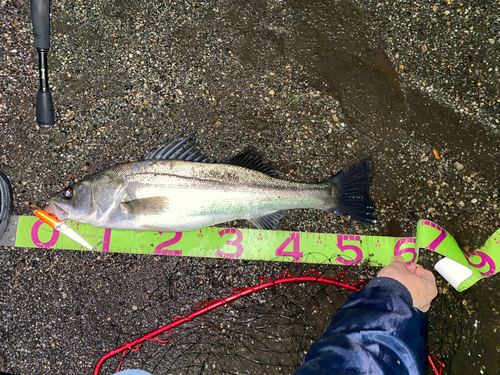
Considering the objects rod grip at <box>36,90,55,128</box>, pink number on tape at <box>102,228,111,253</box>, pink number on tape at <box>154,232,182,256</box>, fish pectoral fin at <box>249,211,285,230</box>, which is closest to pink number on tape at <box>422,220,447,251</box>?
fish pectoral fin at <box>249,211,285,230</box>

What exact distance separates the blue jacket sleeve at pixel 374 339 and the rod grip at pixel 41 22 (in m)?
3.47

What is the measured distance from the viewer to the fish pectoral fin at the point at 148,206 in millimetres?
2684

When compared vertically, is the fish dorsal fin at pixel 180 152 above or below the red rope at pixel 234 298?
above

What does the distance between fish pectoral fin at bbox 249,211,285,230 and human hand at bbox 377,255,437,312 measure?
101cm

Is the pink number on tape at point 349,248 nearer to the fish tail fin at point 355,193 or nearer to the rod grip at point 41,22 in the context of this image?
the fish tail fin at point 355,193

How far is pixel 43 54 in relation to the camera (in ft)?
9.75

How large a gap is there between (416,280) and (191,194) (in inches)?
81.9

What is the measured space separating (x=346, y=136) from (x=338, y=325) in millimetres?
1792

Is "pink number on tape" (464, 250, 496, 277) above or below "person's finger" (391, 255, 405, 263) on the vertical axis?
below

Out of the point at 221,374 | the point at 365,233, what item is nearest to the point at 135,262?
the point at 221,374

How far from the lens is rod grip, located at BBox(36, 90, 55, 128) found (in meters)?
2.96

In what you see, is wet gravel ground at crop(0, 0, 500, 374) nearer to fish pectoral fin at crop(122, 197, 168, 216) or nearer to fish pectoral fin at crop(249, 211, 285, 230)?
fish pectoral fin at crop(249, 211, 285, 230)

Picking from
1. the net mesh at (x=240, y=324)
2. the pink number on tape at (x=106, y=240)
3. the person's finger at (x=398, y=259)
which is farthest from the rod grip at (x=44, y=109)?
the person's finger at (x=398, y=259)

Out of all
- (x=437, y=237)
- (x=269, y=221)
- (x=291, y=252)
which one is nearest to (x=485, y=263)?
(x=437, y=237)
